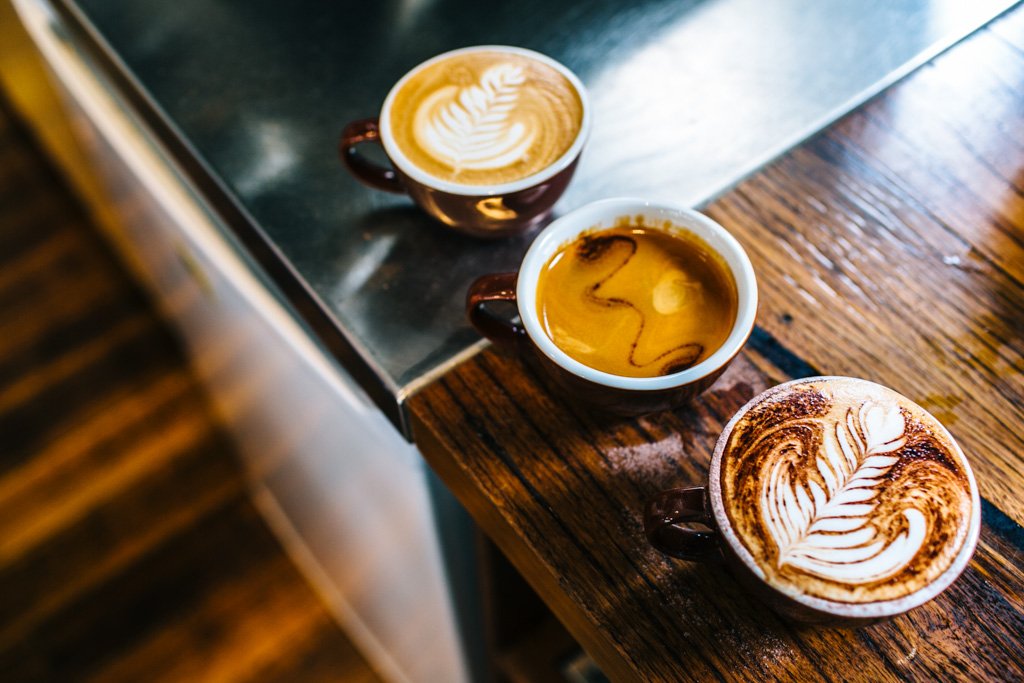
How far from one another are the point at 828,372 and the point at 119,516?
4.12 ft

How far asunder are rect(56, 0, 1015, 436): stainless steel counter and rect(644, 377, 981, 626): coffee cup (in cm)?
22

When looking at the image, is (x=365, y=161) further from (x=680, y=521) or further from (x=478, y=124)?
(x=680, y=521)

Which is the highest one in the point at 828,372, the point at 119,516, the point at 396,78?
the point at 396,78

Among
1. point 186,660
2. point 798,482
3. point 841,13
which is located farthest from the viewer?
point 186,660

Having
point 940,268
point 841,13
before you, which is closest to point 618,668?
point 940,268

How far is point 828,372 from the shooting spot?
570mm

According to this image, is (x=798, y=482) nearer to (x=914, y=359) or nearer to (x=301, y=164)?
(x=914, y=359)

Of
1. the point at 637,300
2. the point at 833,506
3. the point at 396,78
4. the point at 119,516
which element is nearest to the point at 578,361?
the point at 637,300

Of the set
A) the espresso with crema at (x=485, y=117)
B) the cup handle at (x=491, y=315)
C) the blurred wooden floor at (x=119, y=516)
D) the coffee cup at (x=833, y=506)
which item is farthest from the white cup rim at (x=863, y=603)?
the blurred wooden floor at (x=119, y=516)

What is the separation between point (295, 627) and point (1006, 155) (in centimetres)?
116

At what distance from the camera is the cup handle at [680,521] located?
465 mm

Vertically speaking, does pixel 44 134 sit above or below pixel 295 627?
above

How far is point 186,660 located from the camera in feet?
4.38

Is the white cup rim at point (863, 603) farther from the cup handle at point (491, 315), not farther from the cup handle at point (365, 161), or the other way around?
the cup handle at point (365, 161)
